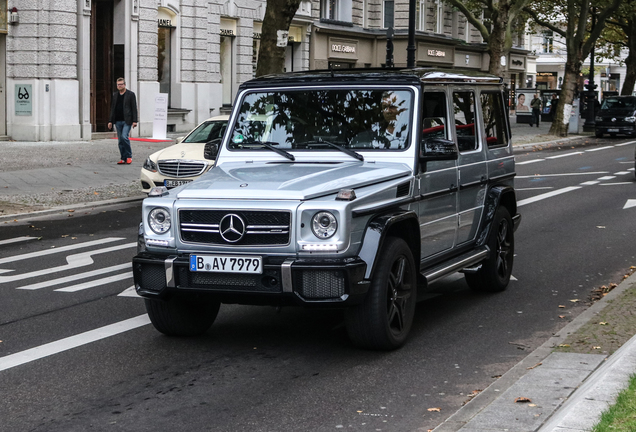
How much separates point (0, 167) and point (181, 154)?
674cm

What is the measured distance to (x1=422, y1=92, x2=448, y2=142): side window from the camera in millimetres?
7250

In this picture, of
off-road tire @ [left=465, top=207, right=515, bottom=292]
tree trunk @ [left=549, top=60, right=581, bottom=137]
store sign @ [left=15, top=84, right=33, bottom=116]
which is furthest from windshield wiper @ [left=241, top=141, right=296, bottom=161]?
tree trunk @ [left=549, top=60, right=581, bottom=137]

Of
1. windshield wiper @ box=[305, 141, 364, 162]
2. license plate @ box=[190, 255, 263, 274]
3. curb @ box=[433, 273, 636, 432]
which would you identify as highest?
windshield wiper @ box=[305, 141, 364, 162]

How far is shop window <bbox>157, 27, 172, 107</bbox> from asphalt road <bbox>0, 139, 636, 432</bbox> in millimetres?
22300

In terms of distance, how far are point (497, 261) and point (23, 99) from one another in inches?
822

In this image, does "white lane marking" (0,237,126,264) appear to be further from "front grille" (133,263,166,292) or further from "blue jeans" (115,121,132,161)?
"blue jeans" (115,121,132,161)

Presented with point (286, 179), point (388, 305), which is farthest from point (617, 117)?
point (286, 179)

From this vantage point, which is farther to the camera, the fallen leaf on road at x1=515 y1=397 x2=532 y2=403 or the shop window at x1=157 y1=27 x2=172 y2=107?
the shop window at x1=157 y1=27 x2=172 y2=107

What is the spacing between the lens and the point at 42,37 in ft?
87.7

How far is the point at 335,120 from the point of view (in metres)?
7.20

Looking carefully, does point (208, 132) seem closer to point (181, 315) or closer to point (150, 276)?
point (181, 315)

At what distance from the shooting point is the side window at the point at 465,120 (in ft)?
25.8

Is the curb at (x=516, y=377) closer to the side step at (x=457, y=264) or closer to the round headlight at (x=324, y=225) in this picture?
the side step at (x=457, y=264)

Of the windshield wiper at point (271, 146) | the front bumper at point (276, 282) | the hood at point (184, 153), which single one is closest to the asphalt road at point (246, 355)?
the front bumper at point (276, 282)
